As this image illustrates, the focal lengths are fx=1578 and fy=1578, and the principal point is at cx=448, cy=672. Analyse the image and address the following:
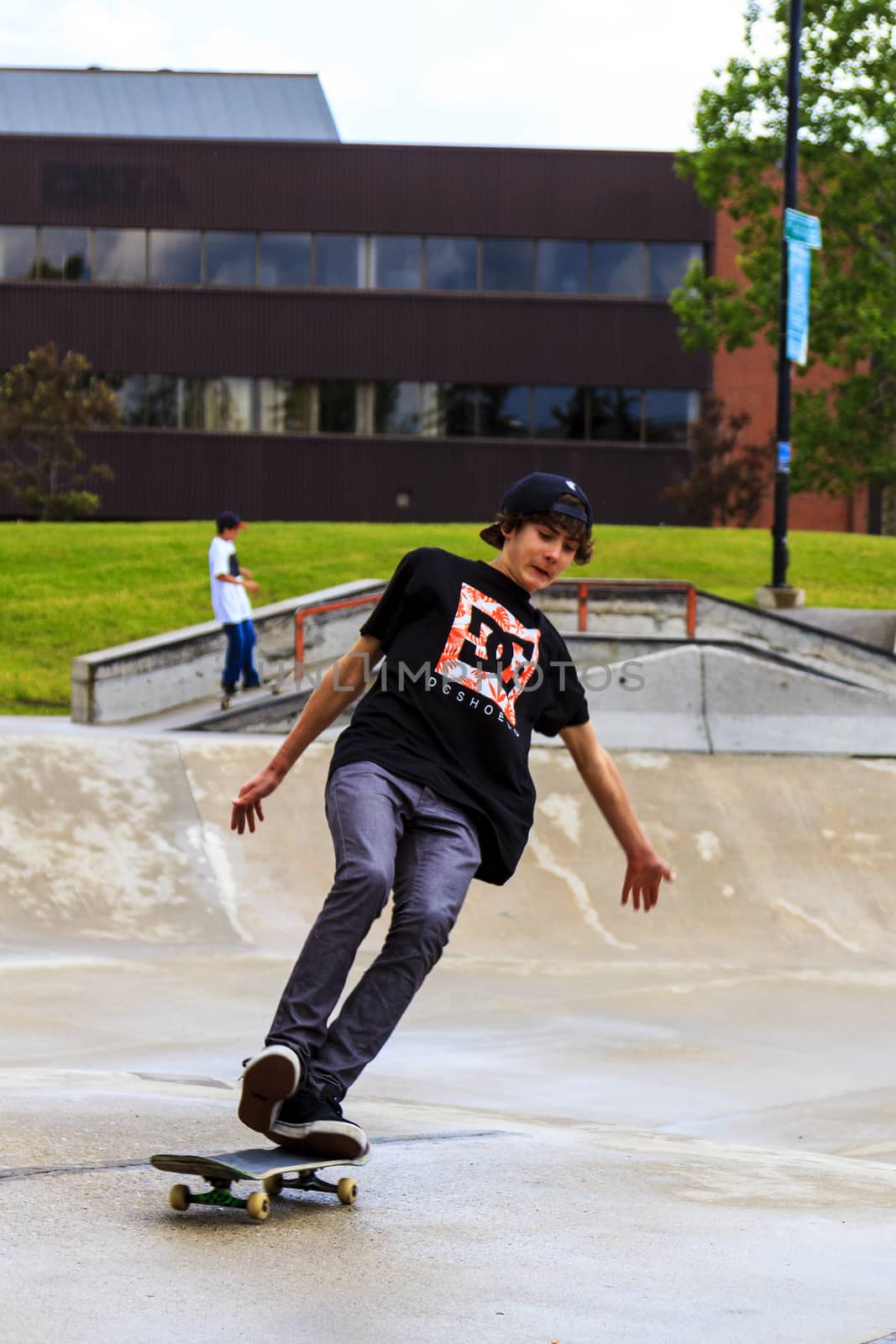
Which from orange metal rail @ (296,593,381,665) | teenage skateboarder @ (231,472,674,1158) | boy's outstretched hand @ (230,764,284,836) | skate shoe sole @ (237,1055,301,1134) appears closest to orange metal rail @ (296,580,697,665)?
orange metal rail @ (296,593,381,665)

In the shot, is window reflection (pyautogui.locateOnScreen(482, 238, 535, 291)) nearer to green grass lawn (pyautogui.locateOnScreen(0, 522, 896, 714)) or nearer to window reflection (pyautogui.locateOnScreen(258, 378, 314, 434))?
window reflection (pyautogui.locateOnScreen(258, 378, 314, 434))

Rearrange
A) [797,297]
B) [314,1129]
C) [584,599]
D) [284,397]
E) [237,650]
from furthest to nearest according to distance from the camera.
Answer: [284,397] < [797,297] < [584,599] < [237,650] < [314,1129]

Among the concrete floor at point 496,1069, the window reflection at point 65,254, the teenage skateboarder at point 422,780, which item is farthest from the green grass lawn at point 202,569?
the teenage skateboarder at point 422,780

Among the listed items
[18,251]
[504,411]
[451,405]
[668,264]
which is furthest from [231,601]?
[18,251]

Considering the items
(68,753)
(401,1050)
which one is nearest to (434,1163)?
(401,1050)

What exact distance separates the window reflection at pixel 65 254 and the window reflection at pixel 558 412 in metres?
11.1

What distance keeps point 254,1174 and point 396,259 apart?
35536 mm

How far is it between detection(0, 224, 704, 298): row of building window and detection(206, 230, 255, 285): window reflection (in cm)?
2

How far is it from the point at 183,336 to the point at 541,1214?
35771 mm

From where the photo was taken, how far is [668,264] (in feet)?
123

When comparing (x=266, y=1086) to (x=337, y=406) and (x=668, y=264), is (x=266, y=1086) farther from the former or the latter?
(x=668, y=264)

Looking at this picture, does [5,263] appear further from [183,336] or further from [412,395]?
[412,395]

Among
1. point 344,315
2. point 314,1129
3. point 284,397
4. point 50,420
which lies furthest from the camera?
point 284,397

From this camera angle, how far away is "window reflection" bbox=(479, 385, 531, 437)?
37531mm
